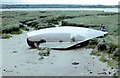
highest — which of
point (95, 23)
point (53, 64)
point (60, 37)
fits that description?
point (53, 64)

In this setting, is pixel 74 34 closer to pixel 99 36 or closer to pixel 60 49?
pixel 99 36

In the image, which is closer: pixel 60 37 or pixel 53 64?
pixel 53 64

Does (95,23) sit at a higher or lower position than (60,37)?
lower

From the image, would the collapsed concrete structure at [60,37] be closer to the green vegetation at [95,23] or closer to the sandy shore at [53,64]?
the sandy shore at [53,64]

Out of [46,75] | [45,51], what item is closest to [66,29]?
[45,51]

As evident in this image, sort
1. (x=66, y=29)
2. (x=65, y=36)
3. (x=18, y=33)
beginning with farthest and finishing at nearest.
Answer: (x=18, y=33)
(x=66, y=29)
(x=65, y=36)

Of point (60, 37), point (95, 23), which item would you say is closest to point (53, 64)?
point (60, 37)

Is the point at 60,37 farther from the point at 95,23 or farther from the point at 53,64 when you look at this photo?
the point at 95,23
